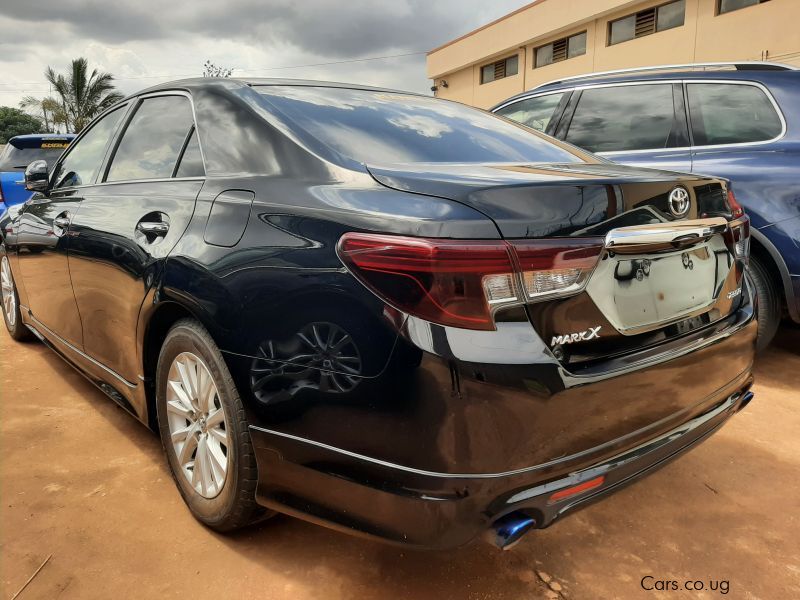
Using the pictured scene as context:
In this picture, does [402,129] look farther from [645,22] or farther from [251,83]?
[645,22]

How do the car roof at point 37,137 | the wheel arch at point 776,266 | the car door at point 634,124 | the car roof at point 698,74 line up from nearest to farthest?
the wheel arch at point 776,266 → the car roof at point 698,74 → the car door at point 634,124 → the car roof at point 37,137

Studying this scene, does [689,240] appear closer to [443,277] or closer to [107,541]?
[443,277]

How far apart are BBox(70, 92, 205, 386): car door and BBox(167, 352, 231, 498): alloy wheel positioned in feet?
0.99

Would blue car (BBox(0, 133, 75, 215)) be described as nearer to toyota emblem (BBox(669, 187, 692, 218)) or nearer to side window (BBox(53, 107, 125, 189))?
side window (BBox(53, 107, 125, 189))

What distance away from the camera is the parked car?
4.69 ft

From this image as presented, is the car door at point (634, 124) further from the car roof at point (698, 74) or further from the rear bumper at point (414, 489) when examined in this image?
the rear bumper at point (414, 489)

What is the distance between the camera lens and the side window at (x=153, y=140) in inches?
95.0

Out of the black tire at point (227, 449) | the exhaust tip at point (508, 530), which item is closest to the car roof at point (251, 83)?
the black tire at point (227, 449)

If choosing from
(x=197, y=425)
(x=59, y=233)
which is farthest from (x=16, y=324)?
(x=197, y=425)

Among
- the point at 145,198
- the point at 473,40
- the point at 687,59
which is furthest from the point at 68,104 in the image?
the point at 145,198

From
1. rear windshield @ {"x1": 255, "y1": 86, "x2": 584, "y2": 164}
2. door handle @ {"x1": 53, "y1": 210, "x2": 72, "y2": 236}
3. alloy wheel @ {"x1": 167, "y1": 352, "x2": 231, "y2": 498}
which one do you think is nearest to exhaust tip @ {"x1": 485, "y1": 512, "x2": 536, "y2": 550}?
→ alloy wheel @ {"x1": 167, "y1": 352, "x2": 231, "y2": 498}

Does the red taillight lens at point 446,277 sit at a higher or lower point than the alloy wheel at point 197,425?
higher

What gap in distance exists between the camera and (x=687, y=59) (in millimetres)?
Answer: 17969

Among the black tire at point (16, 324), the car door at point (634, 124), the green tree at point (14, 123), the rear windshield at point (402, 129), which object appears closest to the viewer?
the rear windshield at point (402, 129)
